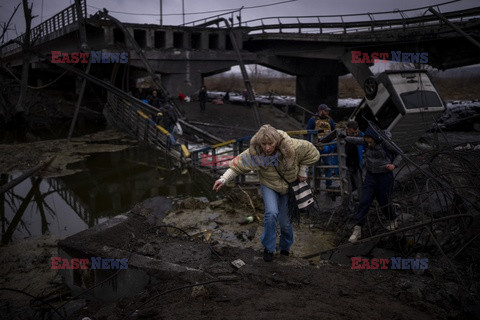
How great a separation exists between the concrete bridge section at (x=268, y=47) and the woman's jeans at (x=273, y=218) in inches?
644

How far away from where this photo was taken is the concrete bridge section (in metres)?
19.0

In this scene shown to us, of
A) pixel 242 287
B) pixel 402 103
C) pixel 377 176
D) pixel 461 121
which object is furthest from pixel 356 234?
pixel 461 121

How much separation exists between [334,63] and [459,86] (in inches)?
913

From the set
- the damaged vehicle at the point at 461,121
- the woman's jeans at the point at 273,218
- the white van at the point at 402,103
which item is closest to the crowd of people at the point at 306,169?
the woman's jeans at the point at 273,218

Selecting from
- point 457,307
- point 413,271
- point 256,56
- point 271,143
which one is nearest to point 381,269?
point 413,271

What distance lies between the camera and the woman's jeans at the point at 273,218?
421cm

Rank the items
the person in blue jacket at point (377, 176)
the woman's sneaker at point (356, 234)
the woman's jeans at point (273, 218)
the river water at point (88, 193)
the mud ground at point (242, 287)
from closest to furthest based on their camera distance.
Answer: the mud ground at point (242, 287) < the woman's jeans at point (273, 218) < the person in blue jacket at point (377, 176) < the woman's sneaker at point (356, 234) < the river water at point (88, 193)

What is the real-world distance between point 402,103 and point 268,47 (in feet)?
66.8

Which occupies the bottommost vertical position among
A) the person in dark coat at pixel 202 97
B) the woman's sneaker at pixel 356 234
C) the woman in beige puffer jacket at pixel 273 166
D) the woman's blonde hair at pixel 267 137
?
the woman's sneaker at pixel 356 234

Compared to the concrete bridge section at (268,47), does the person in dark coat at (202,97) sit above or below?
below

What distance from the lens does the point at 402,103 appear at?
11.7 meters

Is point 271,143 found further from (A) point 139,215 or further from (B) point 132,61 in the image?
(B) point 132,61

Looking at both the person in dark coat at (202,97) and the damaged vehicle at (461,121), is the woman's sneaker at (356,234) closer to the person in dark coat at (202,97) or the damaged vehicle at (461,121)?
the damaged vehicle at (461,121)

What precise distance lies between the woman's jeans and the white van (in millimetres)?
8468
